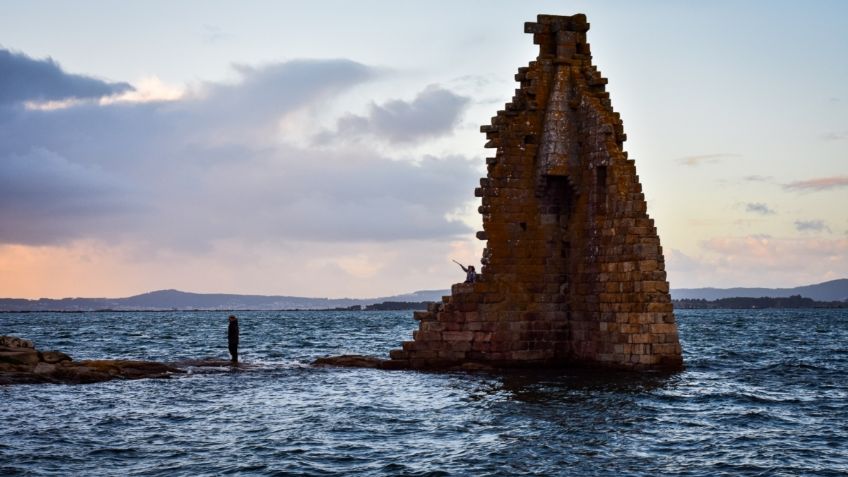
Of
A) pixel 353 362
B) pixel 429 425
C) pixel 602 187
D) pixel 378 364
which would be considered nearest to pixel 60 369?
pixel 353 362

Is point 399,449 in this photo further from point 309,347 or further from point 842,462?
point 309,347

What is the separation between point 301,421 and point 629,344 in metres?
10.5

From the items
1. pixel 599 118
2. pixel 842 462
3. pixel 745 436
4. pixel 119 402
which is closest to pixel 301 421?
pixel 119 402

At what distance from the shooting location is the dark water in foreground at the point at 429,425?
57.3ft

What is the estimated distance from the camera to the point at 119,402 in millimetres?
24953

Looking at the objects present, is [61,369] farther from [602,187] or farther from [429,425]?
[602,187]

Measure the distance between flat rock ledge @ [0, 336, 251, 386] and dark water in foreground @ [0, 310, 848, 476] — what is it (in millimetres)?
1011

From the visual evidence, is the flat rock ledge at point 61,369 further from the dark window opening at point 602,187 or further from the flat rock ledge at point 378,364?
the dark window opening at point 602,187

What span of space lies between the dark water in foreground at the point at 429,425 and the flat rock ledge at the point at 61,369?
1011 millimetres

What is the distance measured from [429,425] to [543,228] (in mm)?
11357

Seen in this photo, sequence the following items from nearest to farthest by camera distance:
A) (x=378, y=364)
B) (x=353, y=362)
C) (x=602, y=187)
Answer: (x=602, y=187), (x=378, y=364), (x=353, y=362)

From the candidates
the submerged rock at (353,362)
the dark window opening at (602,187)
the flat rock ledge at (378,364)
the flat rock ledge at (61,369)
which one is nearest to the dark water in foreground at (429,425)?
the flat rock ledge at (378,364)

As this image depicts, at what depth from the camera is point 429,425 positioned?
852 inches

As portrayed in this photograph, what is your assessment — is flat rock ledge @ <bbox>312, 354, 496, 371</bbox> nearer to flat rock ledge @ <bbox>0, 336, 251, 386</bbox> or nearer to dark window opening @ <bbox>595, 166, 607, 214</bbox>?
flat rock ledge @ <bbox>0, 336, 251, 386</bbox>
